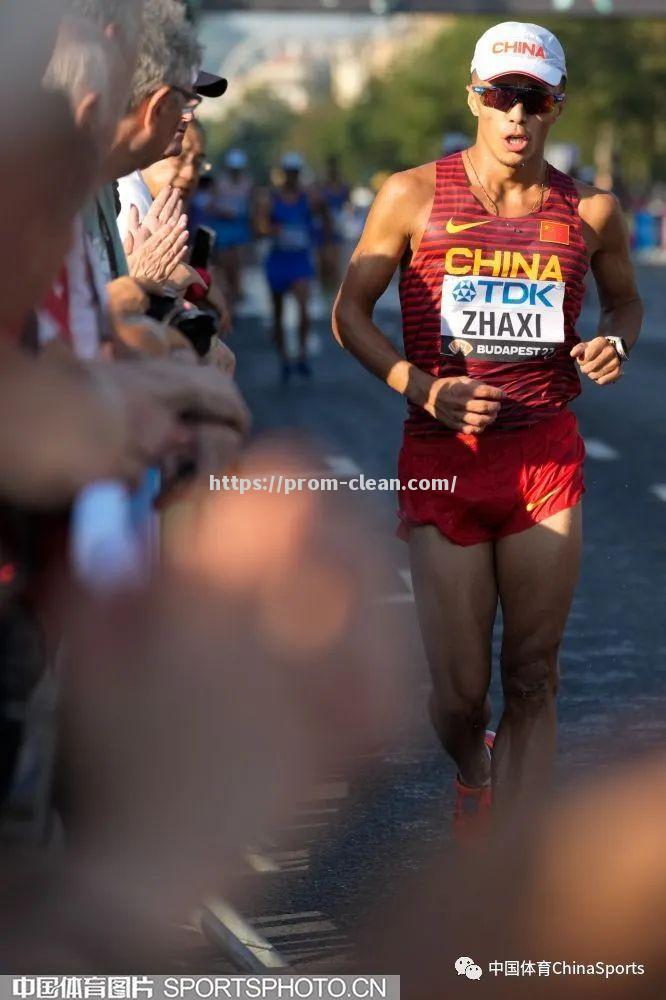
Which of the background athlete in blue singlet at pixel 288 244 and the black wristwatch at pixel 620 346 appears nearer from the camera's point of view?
the black wristwatch at pixel 620 346

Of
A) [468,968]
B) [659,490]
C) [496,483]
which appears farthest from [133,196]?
[659,490]

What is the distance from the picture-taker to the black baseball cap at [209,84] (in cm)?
492

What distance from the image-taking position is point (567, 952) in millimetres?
3900

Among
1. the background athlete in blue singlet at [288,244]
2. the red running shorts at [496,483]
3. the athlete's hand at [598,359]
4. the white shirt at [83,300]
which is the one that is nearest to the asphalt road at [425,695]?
the red running shorts at [496,483]

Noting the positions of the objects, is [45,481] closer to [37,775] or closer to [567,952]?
[37,775]

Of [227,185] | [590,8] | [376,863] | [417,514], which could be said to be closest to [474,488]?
[417,514]

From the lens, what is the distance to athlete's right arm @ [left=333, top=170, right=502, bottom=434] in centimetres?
458

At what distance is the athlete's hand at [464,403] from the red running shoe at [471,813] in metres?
0.91

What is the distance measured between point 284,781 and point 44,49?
1.06 metres

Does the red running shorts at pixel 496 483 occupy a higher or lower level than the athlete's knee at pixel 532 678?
higher

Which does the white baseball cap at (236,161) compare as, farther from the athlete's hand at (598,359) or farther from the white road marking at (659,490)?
the athlete's hand at (598,359)

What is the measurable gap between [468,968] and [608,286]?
189 cm

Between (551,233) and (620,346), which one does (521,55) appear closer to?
(551,233)

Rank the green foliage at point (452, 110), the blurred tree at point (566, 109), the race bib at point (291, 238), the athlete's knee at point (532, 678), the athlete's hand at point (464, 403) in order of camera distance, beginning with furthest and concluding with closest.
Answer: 1. the green foliage at point (452, 110)
2. the blurred tree at point (566, 109)
3. the race bib at point (291, 238)
4. the athlete's knee at point (532, 678)
5. the athlete's hand at point (464, 403)
